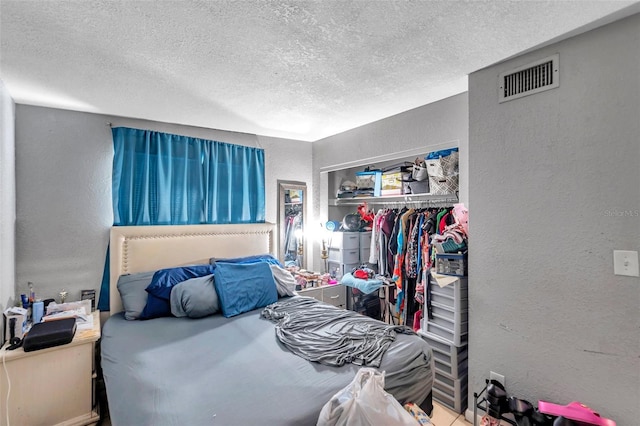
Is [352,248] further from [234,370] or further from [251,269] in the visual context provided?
[234,370]

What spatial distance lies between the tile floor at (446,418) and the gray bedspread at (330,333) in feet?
2.24

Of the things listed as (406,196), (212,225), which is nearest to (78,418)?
(212,225)

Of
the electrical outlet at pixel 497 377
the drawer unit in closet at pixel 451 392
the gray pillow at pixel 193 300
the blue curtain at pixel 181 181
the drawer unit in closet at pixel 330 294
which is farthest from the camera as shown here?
the drawer unit in closet at pixel 330 294

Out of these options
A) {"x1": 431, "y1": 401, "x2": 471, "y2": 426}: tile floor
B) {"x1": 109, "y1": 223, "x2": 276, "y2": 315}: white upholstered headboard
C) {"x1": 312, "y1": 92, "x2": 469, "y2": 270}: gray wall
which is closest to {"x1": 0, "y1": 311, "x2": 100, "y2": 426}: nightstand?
{"x1": 109, "y1": 223, "x2": 276, "y2": 315}: white upholstered headboard

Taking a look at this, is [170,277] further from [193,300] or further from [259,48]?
[259,48]

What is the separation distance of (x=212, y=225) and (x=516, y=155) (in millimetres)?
2725

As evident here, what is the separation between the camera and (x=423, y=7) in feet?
4.45

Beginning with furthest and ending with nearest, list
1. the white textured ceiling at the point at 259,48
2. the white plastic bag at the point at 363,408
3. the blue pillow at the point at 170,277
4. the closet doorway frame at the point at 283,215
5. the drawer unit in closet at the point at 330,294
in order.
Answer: the closet doorway frame at the point at 283,215
the drawer unit in closet at the point at 330,294
the blue pillow at the point at 170,277
the white textured ceiling at the point at 259,48
the white plastic bag at the point at 363,408

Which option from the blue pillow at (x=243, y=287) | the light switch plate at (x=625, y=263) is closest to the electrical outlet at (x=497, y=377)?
the light switch plate at (x=625, y=263)

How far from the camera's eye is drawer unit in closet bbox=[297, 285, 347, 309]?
3215mm

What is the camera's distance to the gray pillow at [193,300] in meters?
2.32

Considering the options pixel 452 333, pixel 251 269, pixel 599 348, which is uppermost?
pixel 251 269

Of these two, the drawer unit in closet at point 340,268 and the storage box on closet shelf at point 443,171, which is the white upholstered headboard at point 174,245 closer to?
the drawer unit in closet at point 340,268

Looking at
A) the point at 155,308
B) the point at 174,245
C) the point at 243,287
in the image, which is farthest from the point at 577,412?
the point at 174,245
